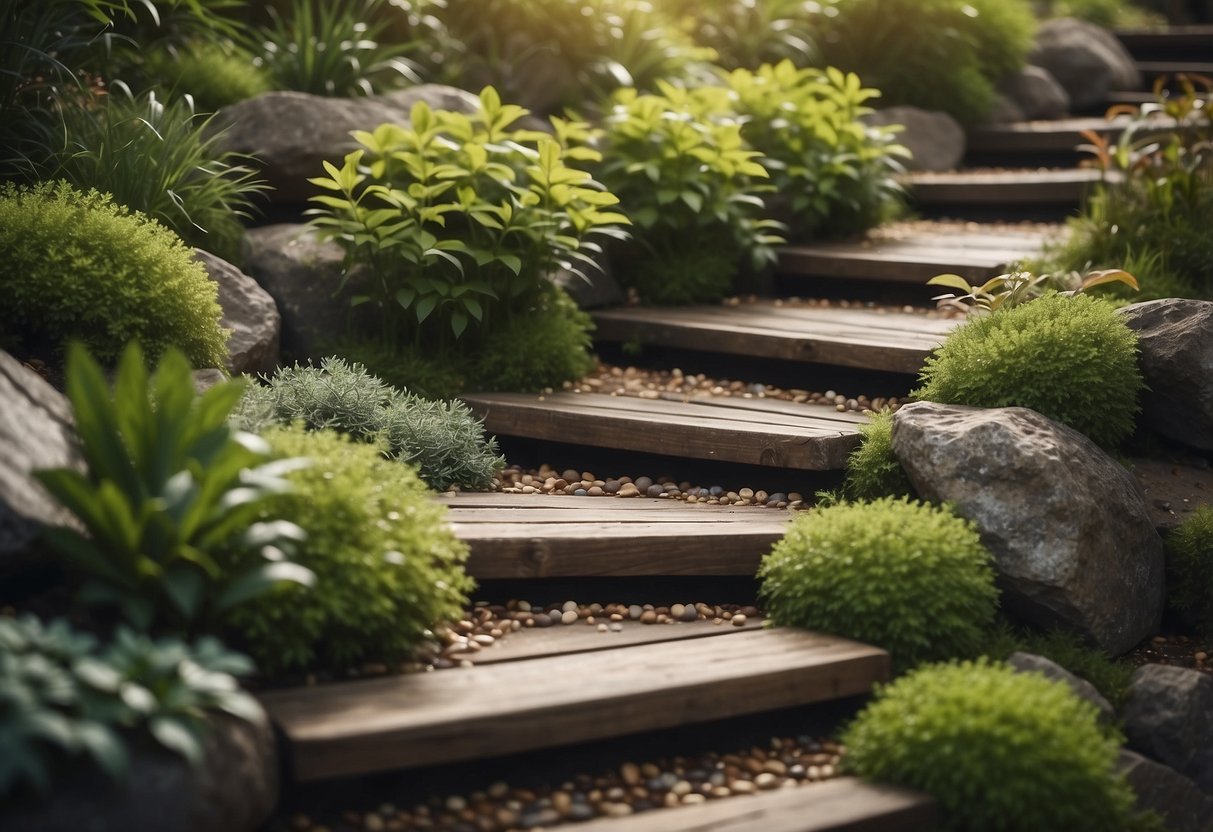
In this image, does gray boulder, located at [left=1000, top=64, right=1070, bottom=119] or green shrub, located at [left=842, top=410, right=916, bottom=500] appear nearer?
green shrub, located at [left=842, top=410, right=916, bottom=500]

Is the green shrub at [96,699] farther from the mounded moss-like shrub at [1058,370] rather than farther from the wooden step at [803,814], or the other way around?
the mounded moss-like shrub at [1058,370]

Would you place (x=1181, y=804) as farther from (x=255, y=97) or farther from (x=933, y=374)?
(x=255, y=97)

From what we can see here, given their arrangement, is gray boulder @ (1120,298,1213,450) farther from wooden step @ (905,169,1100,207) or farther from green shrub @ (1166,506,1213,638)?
wooden step @ (905,169,1100,207)

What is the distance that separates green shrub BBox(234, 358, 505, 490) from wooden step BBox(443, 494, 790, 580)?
0.41 ft

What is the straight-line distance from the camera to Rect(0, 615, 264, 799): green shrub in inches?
89.0

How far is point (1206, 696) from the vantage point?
342cm

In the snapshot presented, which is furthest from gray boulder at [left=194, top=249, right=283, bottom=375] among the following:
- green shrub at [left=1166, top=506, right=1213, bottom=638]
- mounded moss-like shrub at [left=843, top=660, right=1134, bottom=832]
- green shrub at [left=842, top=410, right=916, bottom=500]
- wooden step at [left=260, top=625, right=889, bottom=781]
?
green shrub at [left=1166, top=506, right=1213, bottom=638]

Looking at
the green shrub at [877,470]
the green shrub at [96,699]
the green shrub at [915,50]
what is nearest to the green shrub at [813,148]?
the green shrub at [915,50]

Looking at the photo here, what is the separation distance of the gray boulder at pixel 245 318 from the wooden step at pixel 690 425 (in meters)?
0.78

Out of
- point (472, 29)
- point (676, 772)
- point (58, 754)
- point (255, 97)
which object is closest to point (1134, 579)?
point (676, 772)

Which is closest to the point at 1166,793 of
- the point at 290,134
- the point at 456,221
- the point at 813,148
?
the point at 456,221

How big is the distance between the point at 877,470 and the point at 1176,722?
1149 mm

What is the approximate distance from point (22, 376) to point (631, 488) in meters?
2.06

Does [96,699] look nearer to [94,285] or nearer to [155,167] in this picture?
[94,285]
